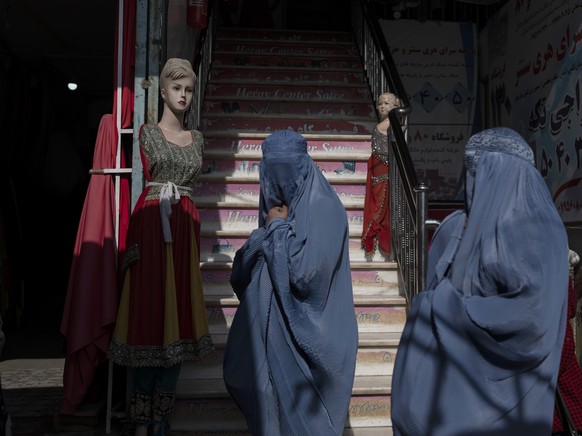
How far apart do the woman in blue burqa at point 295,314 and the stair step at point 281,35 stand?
5817 millimetres

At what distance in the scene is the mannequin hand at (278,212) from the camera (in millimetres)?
3037

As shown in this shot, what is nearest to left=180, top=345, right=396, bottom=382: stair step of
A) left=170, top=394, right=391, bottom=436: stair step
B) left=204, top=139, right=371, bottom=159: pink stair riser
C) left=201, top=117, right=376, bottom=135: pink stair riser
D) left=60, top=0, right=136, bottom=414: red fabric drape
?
left=170, top=394, right=391, bottom=436: stair step

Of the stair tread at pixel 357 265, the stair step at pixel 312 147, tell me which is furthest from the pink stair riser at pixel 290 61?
the stair tread at pixel 357 265

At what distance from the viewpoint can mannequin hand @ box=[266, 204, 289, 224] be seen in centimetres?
304

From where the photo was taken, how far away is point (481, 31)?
29.3 ft

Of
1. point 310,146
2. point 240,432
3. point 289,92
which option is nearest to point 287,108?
point 289,92

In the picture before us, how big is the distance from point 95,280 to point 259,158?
2.35m

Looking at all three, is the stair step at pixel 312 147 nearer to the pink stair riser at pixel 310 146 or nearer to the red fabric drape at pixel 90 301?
the pink stair riser at pixel 310 146

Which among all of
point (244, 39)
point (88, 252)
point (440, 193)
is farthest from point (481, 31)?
point (88, 252)

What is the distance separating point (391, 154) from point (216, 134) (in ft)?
5.73

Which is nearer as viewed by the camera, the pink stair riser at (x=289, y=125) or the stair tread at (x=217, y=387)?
the stair tread at (x=217, y=387)

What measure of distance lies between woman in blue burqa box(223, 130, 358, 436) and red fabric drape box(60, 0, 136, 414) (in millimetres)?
1411

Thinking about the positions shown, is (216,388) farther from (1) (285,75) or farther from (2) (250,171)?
(1) (285,75)

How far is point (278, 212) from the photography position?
3.05 m
